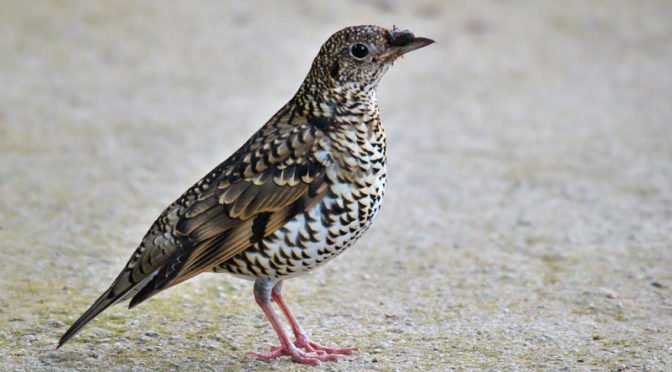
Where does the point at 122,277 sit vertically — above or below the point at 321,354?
above

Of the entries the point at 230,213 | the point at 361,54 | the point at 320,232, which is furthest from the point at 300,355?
the point at 361,54

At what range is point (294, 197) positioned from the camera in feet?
A: 17.2

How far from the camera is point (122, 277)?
5.38 meters

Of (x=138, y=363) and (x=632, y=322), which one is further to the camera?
(x=632, y=322)

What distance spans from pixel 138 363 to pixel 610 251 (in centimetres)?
417

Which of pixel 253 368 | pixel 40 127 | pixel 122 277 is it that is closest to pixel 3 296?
pixel 122 277

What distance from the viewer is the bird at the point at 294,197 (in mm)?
5199

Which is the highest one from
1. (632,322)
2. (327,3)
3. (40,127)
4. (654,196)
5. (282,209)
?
(327,3)

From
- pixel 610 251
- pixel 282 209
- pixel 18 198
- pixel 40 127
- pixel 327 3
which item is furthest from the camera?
pixel 327 3

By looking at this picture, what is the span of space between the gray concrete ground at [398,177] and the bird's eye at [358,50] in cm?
190

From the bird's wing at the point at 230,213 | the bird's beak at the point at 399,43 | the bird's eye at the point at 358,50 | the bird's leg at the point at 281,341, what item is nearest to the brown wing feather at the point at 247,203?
the bird's wing at the point at 230,213

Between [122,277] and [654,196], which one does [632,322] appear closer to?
[654,196]

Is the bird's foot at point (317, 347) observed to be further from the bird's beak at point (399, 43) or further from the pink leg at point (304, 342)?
the bird's beak at point (399, 43)

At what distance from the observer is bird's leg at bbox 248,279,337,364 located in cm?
545
